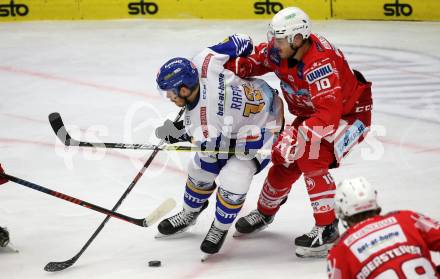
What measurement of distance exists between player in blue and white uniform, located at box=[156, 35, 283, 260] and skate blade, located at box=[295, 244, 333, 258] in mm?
359

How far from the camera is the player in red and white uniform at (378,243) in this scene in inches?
113

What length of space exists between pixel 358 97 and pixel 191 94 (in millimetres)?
800

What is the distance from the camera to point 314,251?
4.36m

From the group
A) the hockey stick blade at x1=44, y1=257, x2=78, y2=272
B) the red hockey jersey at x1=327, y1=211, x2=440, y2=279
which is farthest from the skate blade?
the red hockey jersey at x1=327, y1=211, x2=440, y2=279

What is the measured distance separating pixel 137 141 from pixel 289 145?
232 cm

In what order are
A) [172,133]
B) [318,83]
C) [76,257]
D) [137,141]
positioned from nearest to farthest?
[318,83], [76,257], [172,133], [137,141]

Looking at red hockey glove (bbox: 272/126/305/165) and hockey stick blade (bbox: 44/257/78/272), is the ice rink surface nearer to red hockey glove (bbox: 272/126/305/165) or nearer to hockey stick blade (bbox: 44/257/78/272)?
hockey stick blade (bbox: 44/257/78/272)

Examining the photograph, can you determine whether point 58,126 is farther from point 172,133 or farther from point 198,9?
point 198,9

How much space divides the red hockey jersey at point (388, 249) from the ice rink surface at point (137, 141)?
1.21 metres

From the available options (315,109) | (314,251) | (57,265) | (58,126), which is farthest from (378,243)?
(58,126)

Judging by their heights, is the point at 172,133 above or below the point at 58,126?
below

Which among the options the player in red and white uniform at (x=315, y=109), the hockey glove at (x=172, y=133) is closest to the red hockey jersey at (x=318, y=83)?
the player in red and white uniform at (x=315, y=109)

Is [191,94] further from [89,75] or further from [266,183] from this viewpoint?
[89,75]

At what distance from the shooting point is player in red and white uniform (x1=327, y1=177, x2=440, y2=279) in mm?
2871
